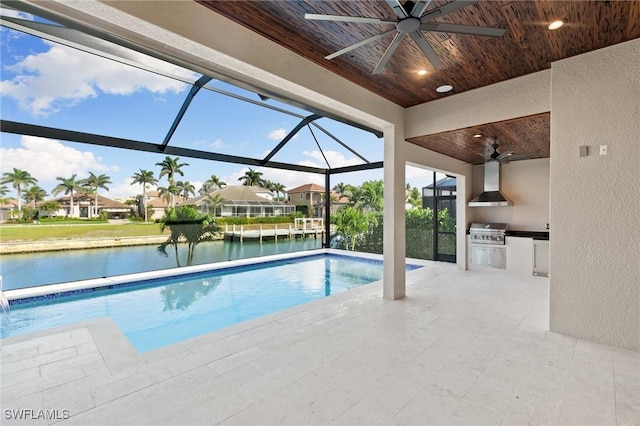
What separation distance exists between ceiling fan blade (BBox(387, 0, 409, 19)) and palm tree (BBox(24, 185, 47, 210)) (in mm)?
6396

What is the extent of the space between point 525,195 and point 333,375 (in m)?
6.45

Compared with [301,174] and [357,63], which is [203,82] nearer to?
[357,63]

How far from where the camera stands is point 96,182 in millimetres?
5883

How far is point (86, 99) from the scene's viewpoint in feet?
17.2

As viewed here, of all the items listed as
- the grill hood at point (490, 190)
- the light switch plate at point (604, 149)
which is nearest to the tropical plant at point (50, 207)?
the light switch plate at point (604, 149)

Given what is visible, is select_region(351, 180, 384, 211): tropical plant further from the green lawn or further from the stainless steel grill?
the green lawn

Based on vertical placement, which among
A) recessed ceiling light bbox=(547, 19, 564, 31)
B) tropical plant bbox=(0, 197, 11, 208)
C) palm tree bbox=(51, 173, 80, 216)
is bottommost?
tropical plant bbox=(0, 197, 11, 208)

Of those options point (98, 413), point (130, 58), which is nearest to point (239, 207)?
point (130, 58)

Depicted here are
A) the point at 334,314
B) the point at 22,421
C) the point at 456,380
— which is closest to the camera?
the point at 22,421

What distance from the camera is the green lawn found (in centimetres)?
511

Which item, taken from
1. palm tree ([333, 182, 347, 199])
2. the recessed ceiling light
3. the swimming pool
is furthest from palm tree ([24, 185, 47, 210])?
the recessed ceiling light

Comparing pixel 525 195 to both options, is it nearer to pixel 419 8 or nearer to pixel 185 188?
pixel 419 8

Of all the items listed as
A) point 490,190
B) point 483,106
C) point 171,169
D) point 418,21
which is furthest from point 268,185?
point 418,21

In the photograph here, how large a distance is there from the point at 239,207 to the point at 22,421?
6740mm
